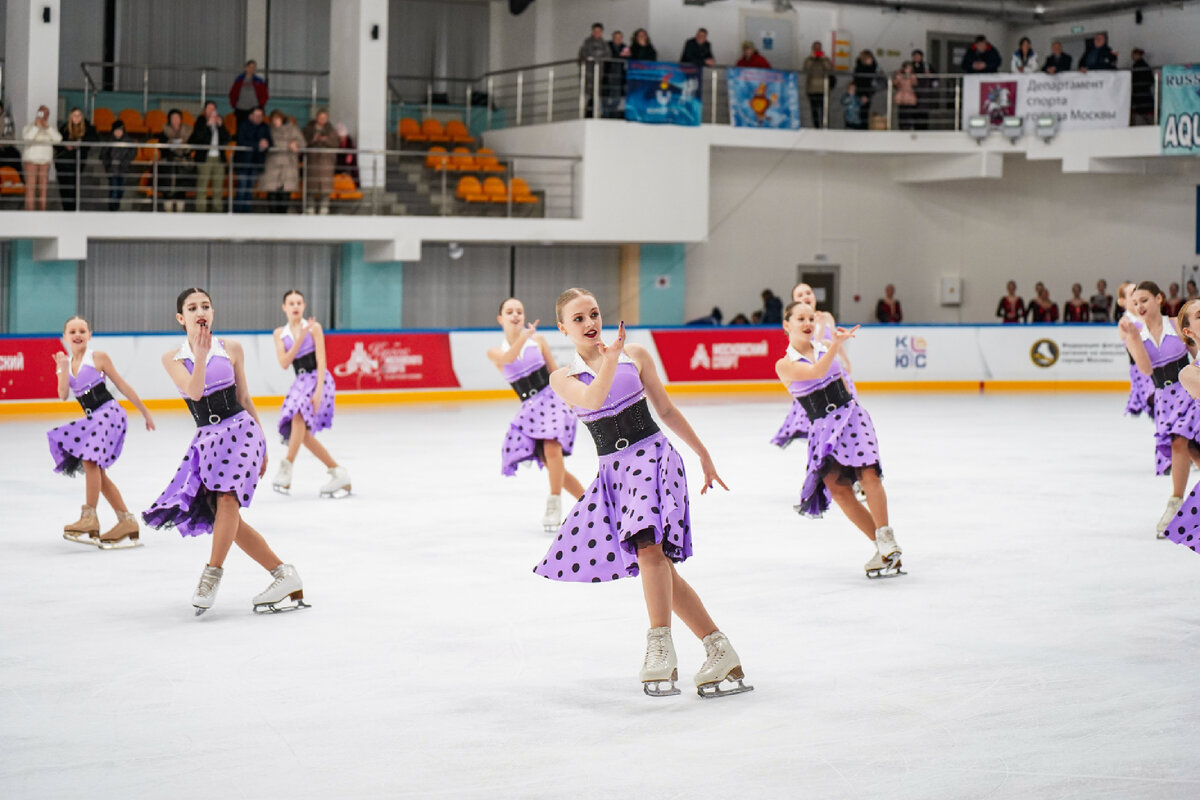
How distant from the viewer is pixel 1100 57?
26234 mm

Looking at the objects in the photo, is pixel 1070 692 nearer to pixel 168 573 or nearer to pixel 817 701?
pixel 817 701

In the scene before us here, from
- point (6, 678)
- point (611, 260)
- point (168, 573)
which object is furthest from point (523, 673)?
point (611, 260)

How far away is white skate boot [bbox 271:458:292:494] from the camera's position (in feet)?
40.1

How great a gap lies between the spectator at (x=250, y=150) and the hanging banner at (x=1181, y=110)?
14222mm

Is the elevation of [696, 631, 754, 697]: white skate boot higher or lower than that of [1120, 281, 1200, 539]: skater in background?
lower

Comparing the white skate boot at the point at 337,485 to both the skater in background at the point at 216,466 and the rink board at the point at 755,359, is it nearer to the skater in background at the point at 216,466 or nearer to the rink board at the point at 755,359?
the skater in background at the point at 216,466

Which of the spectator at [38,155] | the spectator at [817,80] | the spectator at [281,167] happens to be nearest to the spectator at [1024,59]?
the spectator at [817,80]

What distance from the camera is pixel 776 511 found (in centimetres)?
1138

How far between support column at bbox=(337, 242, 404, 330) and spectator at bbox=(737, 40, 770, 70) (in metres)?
7.08

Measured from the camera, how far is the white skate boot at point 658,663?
240 inches

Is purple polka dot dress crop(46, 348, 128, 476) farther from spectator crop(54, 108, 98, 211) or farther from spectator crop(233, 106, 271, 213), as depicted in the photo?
spectator crop(233, 106, 271, 213)

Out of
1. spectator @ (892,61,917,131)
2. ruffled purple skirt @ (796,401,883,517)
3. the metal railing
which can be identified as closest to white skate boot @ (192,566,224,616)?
ruffled purple skirt @ (796,401,883,517)

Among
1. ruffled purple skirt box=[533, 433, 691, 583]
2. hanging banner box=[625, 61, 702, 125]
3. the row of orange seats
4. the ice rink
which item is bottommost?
the ice rink

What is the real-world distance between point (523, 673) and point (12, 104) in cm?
1865
